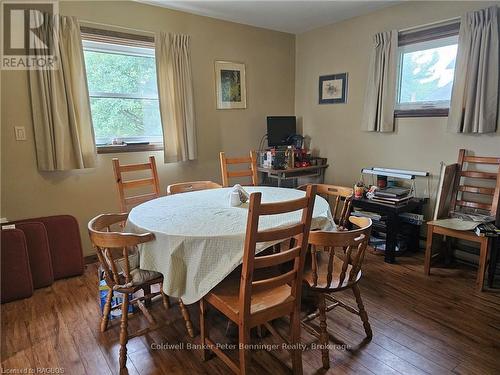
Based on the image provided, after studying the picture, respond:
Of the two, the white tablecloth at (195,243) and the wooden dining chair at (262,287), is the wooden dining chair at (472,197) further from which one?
the wooden dining chair at (262,287)

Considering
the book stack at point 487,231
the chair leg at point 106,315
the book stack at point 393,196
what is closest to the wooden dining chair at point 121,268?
the chair leg at point 106,315

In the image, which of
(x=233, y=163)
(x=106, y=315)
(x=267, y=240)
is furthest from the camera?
(x=233, y=163)

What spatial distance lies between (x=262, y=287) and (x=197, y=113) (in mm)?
2547

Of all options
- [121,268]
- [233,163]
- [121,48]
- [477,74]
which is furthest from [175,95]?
[477,74]

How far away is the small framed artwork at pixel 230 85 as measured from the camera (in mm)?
3639

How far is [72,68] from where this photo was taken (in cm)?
268

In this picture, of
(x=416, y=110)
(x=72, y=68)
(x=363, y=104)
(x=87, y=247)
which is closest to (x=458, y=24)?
(x=416, y=110)

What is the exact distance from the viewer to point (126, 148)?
3098mm

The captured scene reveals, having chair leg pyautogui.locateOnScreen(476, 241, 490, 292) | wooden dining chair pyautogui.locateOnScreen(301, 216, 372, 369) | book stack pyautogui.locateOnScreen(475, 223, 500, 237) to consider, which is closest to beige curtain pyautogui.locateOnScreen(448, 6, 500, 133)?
book stack pyautogui.locateOnScreen(475, 223, 500, 237)

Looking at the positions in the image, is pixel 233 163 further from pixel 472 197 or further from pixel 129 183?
pixel 472 197

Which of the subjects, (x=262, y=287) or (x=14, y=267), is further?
(x=14, y=267)

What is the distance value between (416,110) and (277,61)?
1859 millimetres

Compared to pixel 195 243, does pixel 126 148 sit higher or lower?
higher

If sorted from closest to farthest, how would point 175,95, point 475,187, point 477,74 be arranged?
point 477,74, point 475,187, point 175,95
